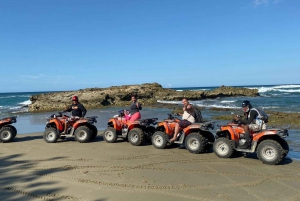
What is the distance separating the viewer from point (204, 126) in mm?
7867

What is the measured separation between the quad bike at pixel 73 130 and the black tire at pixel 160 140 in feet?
8.63

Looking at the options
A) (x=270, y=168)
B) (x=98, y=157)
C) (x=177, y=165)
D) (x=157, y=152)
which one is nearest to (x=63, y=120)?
(x=98, y=157)

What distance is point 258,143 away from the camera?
695cm

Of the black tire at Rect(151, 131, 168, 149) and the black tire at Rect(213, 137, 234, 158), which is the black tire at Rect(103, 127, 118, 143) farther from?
the black tire at Rect(213, 137, 234, 158)

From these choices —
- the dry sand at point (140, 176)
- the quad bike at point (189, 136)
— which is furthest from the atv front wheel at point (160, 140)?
the dry sand at point (140, 176)

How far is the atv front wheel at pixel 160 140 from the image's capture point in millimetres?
8500

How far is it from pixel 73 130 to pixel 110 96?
25932 millimetres

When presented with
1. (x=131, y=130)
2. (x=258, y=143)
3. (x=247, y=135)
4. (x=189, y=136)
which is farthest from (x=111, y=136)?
(x=258, y=143)

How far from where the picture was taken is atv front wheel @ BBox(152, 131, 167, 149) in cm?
850

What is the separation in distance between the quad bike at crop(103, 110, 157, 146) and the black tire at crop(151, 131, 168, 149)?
580 millimetres

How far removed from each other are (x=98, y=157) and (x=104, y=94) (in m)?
28.0

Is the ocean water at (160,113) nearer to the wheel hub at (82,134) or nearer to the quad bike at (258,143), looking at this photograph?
the quad bike at (258,143)

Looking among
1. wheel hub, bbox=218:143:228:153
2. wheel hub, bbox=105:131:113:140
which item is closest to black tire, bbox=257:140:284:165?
wheel hub, bbox=218:143:228:153

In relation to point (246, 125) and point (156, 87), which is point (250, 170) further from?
point (156, 87)
